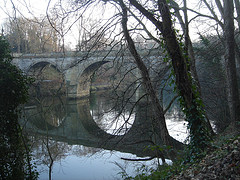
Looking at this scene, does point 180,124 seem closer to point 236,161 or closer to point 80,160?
point 80,160

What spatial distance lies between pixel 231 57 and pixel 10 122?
5325 mm

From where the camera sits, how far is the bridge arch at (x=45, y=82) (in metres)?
7.74

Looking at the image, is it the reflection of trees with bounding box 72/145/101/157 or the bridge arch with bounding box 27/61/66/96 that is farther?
the reflection of trees with bounding box 72/145/101/157

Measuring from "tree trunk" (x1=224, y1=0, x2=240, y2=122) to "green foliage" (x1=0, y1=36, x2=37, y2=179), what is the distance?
492 cm

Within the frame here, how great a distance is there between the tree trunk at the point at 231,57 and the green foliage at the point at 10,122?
194 inches

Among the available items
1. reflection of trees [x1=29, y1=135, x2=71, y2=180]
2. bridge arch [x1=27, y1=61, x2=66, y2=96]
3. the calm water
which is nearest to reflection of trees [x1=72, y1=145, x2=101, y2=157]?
the calm water

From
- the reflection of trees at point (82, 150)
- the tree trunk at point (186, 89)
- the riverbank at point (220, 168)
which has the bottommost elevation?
the reflection of trees at point (82, 150)

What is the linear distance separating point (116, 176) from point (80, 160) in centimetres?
201

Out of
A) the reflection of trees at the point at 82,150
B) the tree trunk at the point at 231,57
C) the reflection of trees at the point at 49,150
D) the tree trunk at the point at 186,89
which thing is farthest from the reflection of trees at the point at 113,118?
the tree trunk at the point at 231,57

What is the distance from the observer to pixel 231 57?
5.38 meters

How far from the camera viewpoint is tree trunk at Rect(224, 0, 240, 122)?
5242mm

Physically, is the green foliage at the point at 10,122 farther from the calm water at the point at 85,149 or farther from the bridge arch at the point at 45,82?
the calm water at the point at 85,149

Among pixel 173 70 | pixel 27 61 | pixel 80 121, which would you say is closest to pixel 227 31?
pixel 173 70

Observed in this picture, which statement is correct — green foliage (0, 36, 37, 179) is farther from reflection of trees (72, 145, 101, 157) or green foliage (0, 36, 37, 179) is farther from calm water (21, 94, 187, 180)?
reflection of trees (72, 145, 101, 157)
